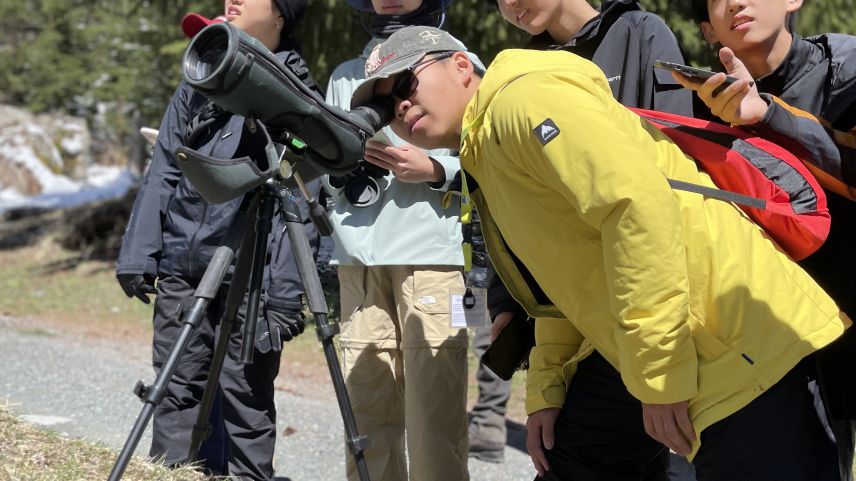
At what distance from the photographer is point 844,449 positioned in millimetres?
2586

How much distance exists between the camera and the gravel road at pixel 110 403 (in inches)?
194

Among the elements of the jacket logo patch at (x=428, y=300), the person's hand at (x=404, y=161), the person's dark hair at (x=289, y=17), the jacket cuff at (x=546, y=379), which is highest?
the person's dark hair at (x=289, y=17)

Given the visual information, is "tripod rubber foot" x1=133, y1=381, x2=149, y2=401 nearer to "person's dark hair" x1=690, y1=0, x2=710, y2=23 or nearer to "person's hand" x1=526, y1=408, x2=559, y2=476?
"person's hand" x1=526, y1=408, x2=559, y2=476

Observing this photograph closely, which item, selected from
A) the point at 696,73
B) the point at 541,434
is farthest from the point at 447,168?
the point at 696,73

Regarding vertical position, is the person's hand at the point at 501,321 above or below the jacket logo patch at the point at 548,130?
below

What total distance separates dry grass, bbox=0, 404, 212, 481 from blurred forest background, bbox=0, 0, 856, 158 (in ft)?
15.3

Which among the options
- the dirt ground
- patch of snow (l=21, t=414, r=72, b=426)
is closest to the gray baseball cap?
patch of snow (l=21, t=414, r=72, b=426)

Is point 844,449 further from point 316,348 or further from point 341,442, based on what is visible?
point 316,348

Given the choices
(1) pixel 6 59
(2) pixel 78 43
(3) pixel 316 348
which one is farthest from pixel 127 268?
(1) pixel 6 59

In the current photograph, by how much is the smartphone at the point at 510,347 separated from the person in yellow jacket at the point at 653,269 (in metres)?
0.44

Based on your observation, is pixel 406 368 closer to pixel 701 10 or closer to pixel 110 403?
pixel 701 10

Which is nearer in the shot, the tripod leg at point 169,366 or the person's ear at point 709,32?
the tripod leg at point 169,366

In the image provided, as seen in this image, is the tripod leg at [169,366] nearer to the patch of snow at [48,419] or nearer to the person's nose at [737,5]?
the person's nose at [737,5]

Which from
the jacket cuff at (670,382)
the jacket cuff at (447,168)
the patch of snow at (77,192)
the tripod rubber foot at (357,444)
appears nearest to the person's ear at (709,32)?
the jacket cuff at (447,168)
